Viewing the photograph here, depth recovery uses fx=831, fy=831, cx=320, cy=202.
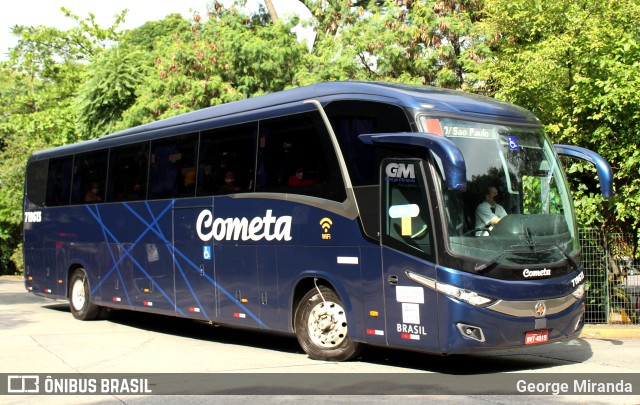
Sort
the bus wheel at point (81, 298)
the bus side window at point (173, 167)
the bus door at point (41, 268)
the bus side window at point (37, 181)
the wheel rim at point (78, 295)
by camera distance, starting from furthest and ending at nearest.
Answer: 1. the bus side window at point (37, 181)
2. the bus door at point (41, 268)
3. the wheel rim at point (78, 295)
4. the bus wheel at point (81, 298)
5. the bus side window at point (173, 167)

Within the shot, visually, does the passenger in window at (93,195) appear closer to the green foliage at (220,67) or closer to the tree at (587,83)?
the green foliage at (220,67)

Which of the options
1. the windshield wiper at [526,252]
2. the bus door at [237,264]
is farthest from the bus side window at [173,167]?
the windshield wiper at [526,252]

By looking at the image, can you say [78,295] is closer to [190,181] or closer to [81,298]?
[81,298]

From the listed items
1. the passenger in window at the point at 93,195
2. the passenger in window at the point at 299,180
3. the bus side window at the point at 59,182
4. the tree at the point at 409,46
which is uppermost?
the tree at the point at 409,46

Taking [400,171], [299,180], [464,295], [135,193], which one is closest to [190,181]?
[135,193]

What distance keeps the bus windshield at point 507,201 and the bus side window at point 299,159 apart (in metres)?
1.57

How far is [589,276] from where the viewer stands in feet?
49.9

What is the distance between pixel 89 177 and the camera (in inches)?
650

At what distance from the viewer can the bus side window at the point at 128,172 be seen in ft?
→ 48.2

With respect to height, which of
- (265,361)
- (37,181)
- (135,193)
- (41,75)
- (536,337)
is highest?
(41,75)

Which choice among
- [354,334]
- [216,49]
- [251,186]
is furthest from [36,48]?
[354,334]

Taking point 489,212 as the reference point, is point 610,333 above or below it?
below

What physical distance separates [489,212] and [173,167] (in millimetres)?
6261

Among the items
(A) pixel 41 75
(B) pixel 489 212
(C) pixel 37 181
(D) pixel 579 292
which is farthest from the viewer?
(A) pixel 41 75
